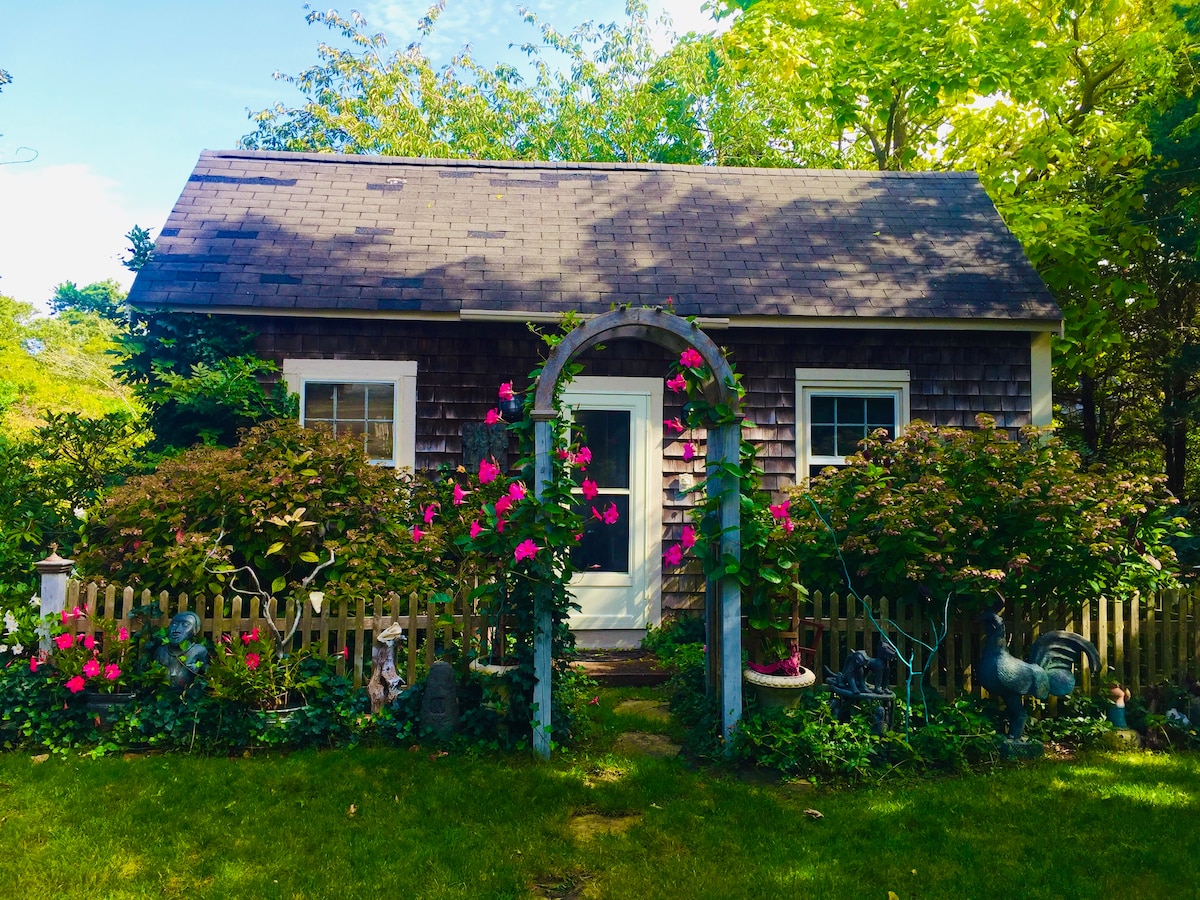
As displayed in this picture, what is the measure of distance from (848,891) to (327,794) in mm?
2494

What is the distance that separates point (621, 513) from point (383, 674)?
3.35 metres

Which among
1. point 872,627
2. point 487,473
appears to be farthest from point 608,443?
point 872,627

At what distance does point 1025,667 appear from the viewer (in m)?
4.89

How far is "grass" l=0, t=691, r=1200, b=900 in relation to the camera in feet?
11.1

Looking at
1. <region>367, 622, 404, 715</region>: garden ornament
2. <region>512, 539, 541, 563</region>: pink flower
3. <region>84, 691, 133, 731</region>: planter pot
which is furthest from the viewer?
<region>367, 622, 404, 715</region>: garden ornament

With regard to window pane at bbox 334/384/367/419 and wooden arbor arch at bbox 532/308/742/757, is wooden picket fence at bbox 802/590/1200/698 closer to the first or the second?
wooden arbor arch at bbox 532/308/742/757

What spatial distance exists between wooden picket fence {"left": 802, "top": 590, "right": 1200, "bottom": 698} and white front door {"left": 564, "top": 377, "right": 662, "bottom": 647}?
8.39ft

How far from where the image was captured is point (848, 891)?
335cm

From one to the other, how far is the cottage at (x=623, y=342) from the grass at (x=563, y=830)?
10.7 feet

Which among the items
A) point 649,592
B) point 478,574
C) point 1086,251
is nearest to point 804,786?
point 478,574

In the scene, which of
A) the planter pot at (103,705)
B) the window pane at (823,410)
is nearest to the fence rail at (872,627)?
the planter pot at (103,705)

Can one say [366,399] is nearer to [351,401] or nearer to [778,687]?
[351,401]

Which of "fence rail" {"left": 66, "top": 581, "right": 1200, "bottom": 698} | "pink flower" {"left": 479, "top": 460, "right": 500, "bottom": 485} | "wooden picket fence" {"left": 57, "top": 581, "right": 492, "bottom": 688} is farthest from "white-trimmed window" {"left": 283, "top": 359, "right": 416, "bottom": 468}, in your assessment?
"pink flower" {"left": 479, "top": 460, "right": 500, "bottom": 485}

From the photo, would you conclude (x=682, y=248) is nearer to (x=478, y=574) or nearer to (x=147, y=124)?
(x=478, y=574)
